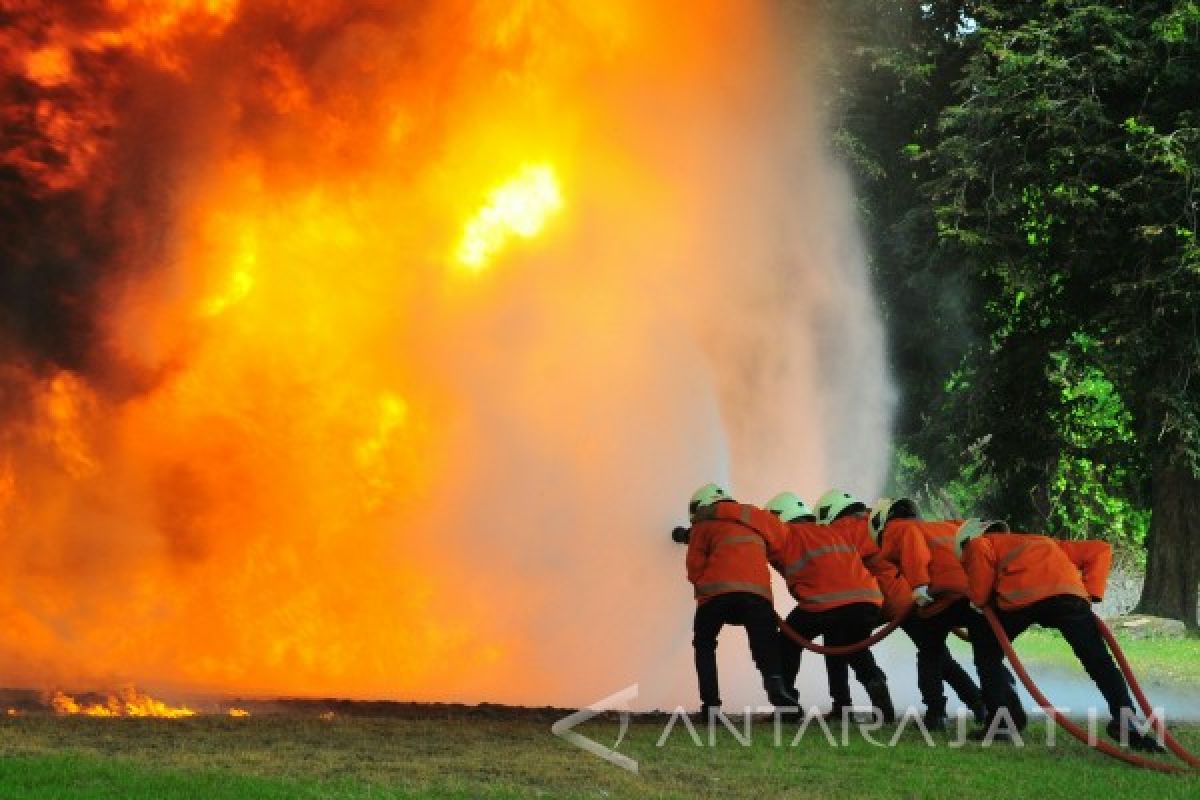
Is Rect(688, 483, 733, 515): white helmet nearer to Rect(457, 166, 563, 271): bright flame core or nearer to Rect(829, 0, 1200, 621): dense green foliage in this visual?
Rect(457, 166, 563, 271): bright flame core

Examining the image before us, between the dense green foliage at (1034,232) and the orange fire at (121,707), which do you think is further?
the dense green foliage at (1034,232)

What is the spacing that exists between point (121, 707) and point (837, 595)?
5719 millimetres

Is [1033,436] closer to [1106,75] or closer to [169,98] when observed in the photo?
[1106,75]

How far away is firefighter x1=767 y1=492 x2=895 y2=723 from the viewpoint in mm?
13195

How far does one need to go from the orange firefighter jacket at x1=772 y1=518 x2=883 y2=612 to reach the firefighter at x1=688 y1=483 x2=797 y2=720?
0.20 meters

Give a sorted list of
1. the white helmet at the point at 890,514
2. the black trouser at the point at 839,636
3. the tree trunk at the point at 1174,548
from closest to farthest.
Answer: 1. the black trouser at the point at 839,636
2. the white helmet at the point at 890,514
3. the tree trunk at the point at 1174,548

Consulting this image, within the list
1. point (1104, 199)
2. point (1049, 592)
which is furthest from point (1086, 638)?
point (1104, 199)

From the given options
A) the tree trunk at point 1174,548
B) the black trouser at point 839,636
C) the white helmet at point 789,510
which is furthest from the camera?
the tree trunk at point 1174,548

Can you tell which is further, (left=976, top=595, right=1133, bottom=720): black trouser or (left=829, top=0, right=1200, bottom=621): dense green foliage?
(left=829, top=0, right=1200, bottom=621): dense green foliage

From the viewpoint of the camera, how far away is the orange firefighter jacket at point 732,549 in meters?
12.9

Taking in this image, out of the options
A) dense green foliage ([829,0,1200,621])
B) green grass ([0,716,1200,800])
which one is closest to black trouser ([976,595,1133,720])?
green grass ([0,716,1200,800])

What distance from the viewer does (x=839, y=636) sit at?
13.3 metres

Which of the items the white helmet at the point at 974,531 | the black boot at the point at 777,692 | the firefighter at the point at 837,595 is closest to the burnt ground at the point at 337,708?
the black boot at the point at 777,692

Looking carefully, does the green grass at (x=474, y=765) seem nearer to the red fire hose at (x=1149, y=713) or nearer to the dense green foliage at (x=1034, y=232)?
the red fire hose at (x=1149, y=713)
